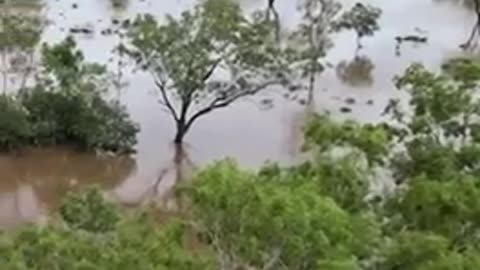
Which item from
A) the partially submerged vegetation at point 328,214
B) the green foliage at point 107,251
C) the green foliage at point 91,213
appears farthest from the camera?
the green foliage at point 91,213

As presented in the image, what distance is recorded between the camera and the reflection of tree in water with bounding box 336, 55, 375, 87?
25.0 meters

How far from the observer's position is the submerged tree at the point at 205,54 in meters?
20.0

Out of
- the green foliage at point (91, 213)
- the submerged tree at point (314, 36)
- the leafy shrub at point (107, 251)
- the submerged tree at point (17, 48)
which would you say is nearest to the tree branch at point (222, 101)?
the submerged tree at point (314, 36)

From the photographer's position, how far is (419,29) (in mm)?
28953

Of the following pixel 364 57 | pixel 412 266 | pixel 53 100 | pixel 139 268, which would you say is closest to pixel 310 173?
pixel 412 266

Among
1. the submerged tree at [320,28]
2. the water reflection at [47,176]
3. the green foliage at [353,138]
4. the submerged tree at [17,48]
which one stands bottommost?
the water reflection at [47,176]

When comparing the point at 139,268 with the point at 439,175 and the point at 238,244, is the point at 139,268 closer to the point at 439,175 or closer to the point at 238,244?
the point at 238,244

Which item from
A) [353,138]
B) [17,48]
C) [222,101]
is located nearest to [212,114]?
[222,101]

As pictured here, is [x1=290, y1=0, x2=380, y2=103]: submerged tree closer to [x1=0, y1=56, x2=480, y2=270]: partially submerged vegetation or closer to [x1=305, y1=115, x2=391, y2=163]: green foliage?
[x1=0, y1=56, x2=480, y2=270]: partially submerged vegetation

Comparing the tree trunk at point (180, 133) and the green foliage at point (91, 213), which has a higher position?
the tree trunk at point (180, 133)

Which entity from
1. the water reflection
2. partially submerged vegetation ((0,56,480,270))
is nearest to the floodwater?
the water reflection

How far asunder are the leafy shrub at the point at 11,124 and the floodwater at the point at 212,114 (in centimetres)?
30

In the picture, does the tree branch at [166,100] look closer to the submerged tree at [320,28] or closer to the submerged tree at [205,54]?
the submerged tree at [205,54]

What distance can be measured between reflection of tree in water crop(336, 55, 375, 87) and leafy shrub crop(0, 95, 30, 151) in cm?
805
